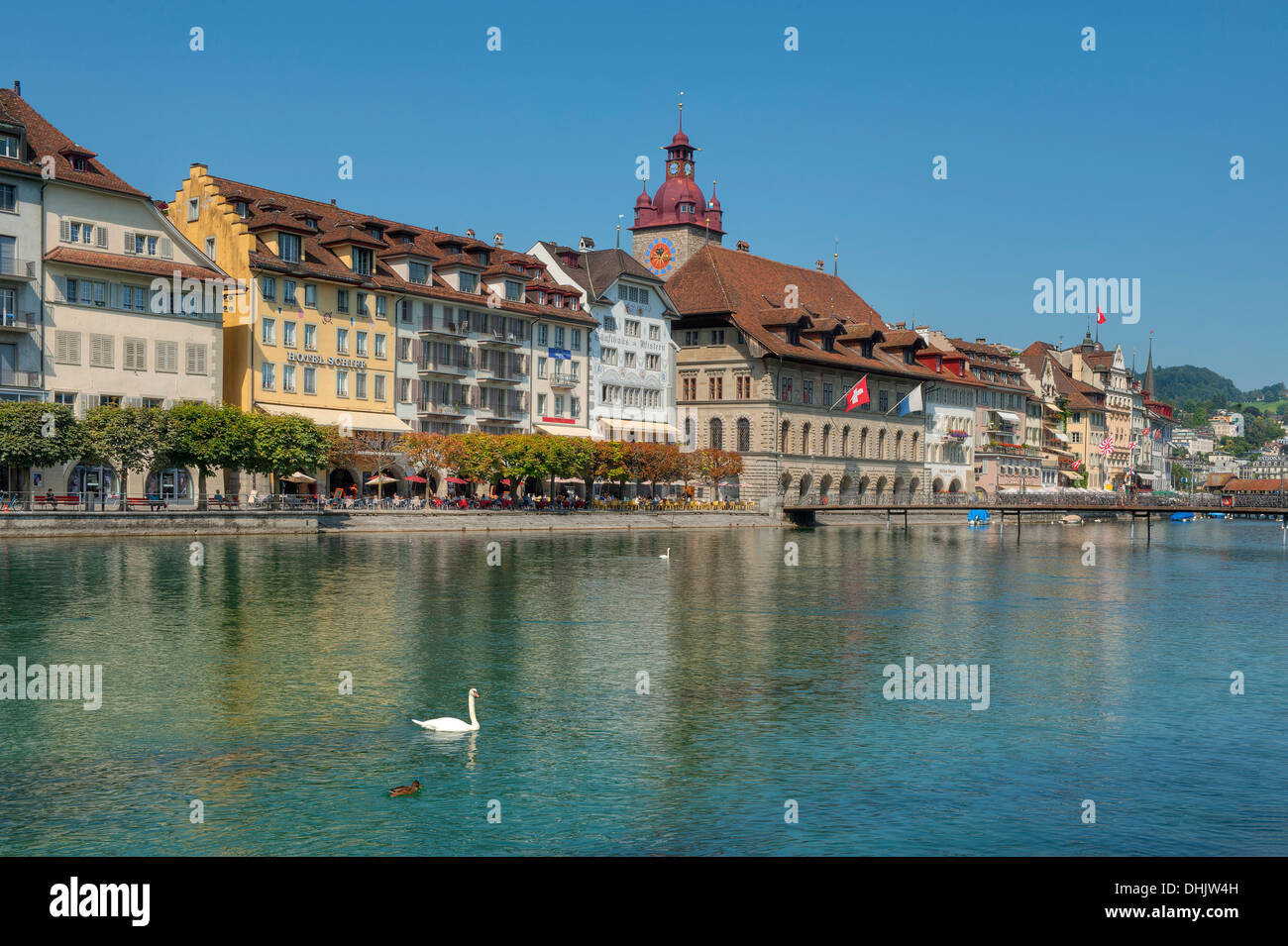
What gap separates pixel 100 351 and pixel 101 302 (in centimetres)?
263

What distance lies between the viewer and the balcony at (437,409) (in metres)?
86.9

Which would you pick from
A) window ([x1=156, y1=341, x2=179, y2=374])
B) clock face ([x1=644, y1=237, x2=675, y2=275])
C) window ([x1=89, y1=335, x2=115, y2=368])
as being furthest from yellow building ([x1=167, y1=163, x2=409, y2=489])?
clock face ([x1=644, y1=237, x2=675, y2=275])

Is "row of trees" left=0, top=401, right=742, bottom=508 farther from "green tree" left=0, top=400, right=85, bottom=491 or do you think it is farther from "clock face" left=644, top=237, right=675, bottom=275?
"clock face" left=644, top=237, right=675, bottom=275

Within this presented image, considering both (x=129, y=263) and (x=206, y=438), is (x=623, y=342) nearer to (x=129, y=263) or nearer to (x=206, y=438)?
(x=129, y=263)

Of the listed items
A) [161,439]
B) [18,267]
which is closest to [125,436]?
[161,439]

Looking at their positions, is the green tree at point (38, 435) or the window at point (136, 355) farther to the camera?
the window at point (136, 355)

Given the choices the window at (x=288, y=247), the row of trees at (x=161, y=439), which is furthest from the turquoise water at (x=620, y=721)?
the window at (x=288, y=247)

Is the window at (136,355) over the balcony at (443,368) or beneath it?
beneath

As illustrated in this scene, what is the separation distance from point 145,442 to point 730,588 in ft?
106

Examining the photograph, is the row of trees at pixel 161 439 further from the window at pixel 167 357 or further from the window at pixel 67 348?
the window at pixel 167 357

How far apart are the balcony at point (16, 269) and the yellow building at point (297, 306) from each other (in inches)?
514

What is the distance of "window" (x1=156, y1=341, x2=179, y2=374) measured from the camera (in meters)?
70.7

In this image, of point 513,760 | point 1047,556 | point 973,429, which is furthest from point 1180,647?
point 973,429
